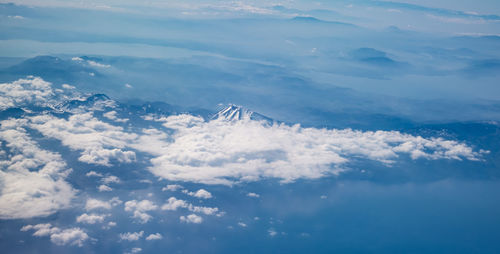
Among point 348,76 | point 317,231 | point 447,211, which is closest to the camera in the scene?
point 317,231

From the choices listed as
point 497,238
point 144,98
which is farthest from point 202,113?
point 497,238

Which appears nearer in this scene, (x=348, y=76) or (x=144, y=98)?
(x=144, y=98)

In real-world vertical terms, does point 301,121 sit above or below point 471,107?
below

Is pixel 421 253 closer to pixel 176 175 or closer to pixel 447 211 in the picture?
pixel 447 211

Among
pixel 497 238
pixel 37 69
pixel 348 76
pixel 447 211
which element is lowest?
pixel 497 238

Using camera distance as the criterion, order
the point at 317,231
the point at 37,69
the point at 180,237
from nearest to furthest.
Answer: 1. the point at 180,237
2. the point at 317,231
3. the point at 37,69

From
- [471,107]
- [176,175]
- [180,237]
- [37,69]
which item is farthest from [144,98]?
[471,107]

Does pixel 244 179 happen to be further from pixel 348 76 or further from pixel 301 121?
pixel 348 76

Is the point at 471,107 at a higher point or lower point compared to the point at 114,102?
higher

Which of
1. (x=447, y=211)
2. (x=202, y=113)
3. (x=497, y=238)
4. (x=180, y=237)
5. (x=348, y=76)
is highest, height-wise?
(x=348, y=76)
